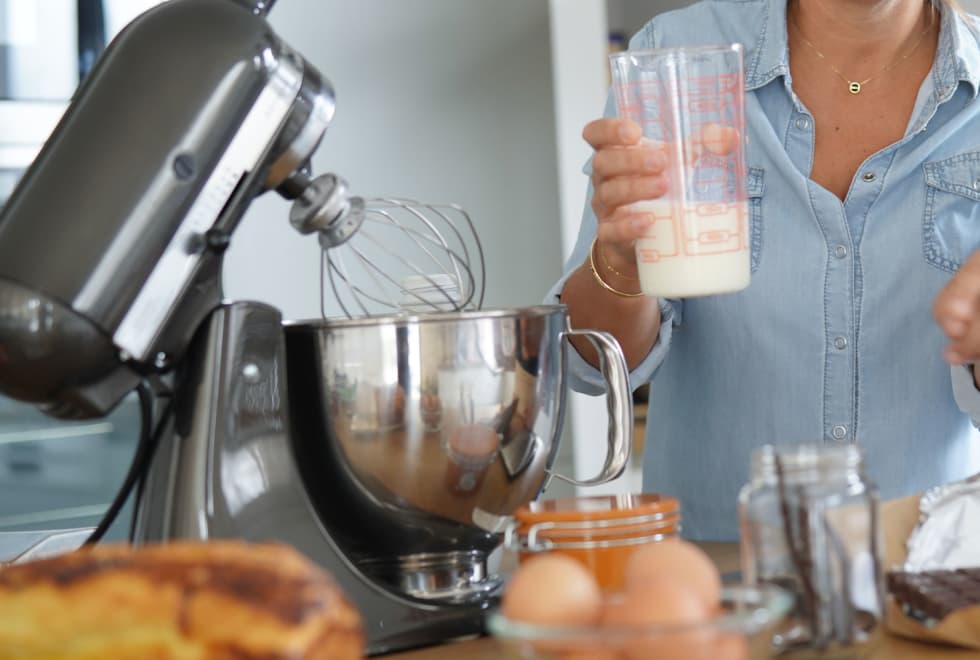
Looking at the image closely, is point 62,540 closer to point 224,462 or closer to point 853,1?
point 224,462

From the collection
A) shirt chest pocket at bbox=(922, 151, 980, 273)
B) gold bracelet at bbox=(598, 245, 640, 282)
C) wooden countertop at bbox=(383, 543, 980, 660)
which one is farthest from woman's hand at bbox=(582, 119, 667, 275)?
shirt chest pocket at bbox=(922, 151, 980, 273)

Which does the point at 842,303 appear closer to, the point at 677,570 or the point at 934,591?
the point at 934,591

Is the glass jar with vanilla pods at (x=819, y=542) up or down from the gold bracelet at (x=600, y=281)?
down

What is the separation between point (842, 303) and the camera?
1.27 metres

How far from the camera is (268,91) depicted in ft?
2.52

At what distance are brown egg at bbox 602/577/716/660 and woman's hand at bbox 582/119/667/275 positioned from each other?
1.36 ft

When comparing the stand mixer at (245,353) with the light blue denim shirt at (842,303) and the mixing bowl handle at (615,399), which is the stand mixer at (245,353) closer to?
the mixing bowl handle at (615,399)

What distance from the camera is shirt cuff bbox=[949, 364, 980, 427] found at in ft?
3.56

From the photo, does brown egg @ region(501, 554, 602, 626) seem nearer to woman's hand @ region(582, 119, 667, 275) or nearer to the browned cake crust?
the browned cake crust

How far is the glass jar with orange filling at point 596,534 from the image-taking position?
702 millimetres

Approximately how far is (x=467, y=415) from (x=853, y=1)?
0.70m

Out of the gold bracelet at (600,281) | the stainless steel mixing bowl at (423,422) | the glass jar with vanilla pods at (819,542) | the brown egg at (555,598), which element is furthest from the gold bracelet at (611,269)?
the brown egg at (555,598)

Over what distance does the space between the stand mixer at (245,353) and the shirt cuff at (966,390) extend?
0.45m

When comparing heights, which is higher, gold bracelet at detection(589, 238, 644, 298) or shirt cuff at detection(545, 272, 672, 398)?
gold bracelet at detection(589, 238, 644, 298)
